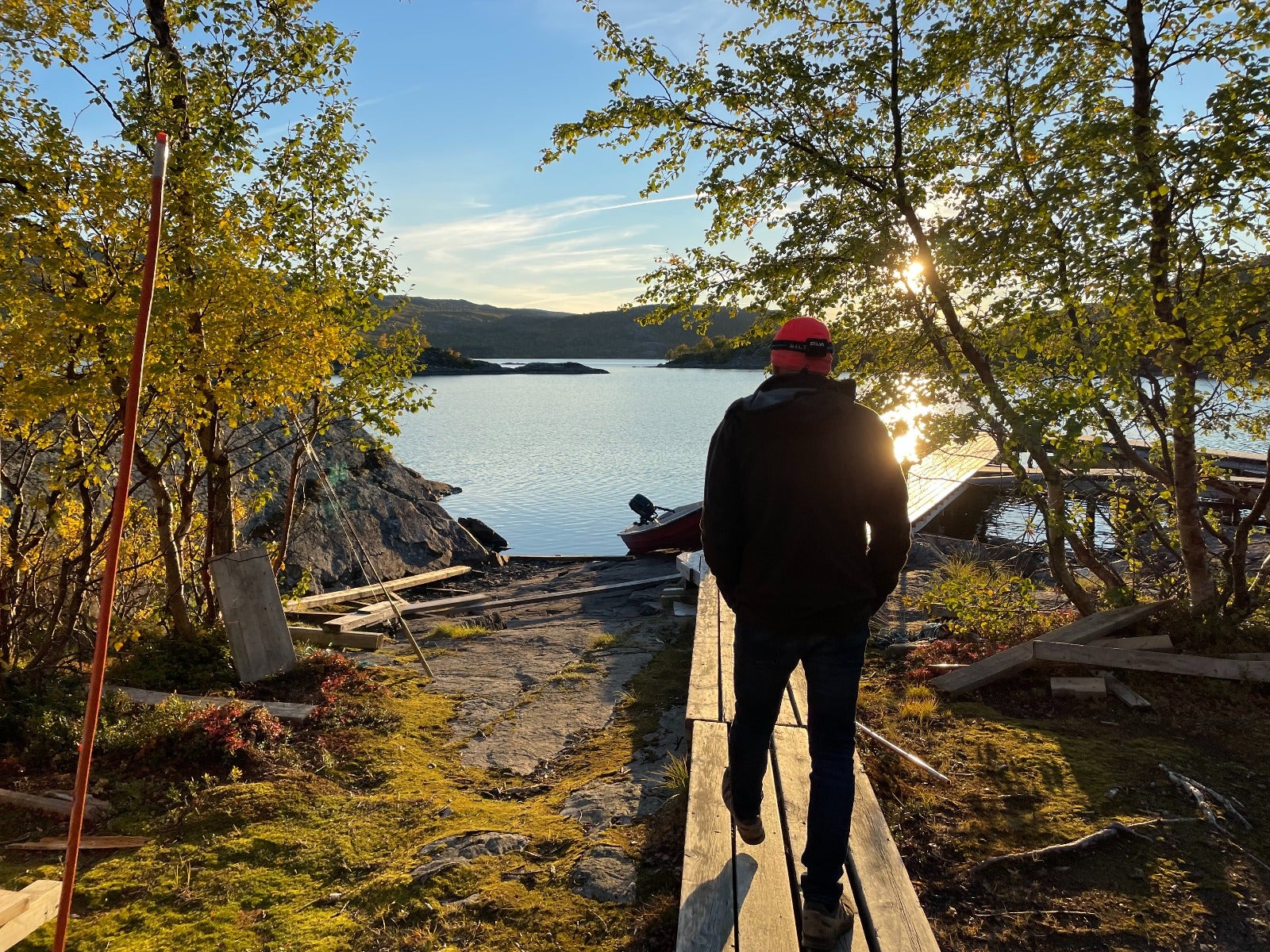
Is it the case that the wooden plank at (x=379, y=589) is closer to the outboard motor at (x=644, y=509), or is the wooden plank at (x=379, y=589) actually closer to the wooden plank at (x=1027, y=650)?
the outboard motor at (x=644, y=509)

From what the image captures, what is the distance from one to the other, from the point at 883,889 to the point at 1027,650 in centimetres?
426

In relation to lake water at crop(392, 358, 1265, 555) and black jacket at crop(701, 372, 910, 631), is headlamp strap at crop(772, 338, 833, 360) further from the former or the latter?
lake water at crop(392, 358, 1265, 555)

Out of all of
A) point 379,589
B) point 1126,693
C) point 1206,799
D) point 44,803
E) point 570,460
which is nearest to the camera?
point 1206,799

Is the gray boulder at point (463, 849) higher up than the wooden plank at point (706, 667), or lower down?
lower down

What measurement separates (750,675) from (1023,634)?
605cm

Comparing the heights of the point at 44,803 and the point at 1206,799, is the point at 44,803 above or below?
above

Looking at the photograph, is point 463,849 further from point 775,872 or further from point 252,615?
point 252,615

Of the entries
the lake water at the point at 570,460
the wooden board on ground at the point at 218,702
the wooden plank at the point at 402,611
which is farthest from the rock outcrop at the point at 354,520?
the wooden board on ground at the point at 218,702

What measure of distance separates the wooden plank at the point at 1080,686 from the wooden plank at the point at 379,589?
7103mm

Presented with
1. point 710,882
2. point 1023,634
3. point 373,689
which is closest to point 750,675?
point 710,882

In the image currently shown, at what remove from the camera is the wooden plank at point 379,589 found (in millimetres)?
12695

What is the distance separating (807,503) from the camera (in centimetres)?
332

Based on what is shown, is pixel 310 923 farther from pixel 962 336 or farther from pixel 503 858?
pixel 962 336

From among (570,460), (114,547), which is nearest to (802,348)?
(114,547)
